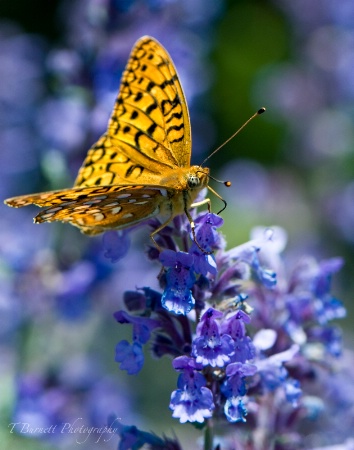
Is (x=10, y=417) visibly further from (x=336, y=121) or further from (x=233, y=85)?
(x=233, y=85)

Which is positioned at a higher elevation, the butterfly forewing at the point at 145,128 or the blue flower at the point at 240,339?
the butterfly forewing at the point at 145,128

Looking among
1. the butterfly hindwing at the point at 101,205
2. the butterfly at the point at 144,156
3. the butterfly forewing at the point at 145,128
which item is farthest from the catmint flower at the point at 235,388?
the butterfly forewing at the point at 145,128

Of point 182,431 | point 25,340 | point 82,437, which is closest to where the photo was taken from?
point 82,437

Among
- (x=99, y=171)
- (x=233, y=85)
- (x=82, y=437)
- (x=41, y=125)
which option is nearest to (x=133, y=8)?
(x=41, y=125)

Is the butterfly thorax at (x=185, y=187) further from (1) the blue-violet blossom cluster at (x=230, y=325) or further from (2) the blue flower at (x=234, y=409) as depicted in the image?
(2) the blue flower at (x=234, y=409)

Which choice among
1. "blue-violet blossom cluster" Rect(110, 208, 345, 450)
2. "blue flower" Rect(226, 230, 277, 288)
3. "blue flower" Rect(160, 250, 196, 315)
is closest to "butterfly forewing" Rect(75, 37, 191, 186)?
"blue-violet blossom cluster" Rect(110, 208, 345, 450)

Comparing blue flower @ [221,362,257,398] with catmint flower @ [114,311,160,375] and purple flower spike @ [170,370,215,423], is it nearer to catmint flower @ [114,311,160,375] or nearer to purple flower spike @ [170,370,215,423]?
purple flower spike @ [170,370,215,423]

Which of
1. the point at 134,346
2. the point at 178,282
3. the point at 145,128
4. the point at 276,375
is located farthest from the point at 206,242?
the point at 145,128
